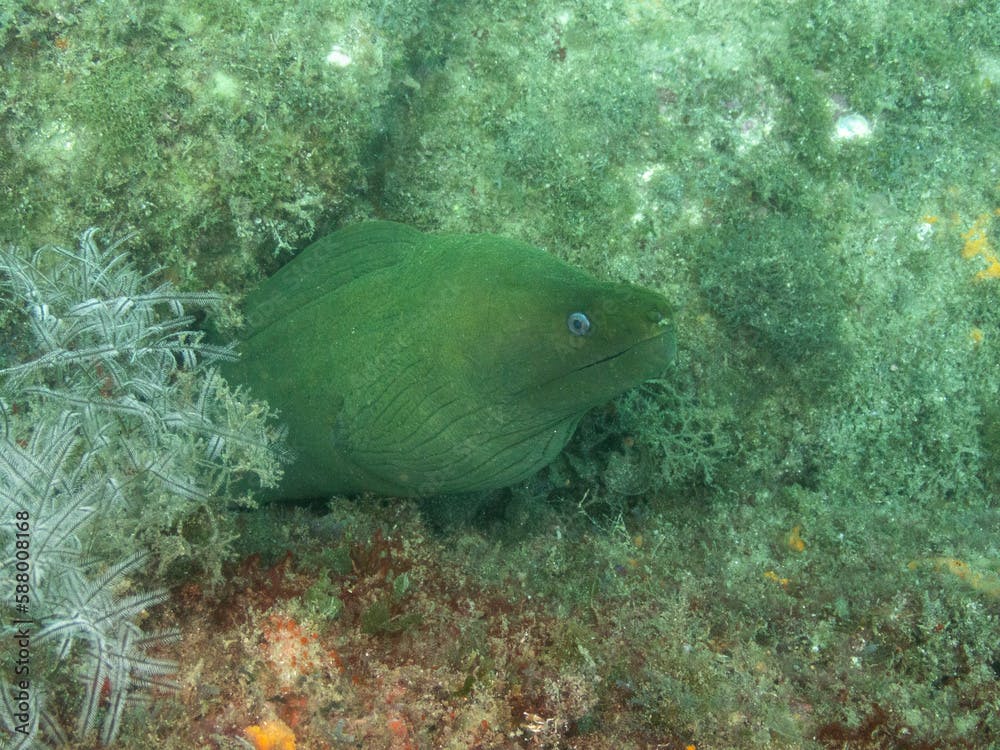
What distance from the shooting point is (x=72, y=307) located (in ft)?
9.39

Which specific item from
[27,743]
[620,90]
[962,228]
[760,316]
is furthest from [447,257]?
[962,228]

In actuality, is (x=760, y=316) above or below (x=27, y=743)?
above

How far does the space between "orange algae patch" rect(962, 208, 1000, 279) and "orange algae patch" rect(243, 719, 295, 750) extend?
4.43 metres

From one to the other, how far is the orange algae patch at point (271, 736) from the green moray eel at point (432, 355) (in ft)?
5.25

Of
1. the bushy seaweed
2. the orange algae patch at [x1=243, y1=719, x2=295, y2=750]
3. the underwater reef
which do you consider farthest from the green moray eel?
the orange algae patch at [x1=243, y1=719, x2=295, y2=750]

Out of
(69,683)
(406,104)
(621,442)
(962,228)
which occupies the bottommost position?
(621,442)

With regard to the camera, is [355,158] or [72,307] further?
[355,158]

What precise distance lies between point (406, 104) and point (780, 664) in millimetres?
3534

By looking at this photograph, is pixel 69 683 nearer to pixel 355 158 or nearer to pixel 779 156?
pixel 355 158

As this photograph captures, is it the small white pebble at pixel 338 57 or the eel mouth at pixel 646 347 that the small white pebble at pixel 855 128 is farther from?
the small white pebble at pixel 338 57

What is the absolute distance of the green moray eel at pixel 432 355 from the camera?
285 centimetres

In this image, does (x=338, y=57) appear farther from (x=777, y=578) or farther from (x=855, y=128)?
(x=777, y=578)

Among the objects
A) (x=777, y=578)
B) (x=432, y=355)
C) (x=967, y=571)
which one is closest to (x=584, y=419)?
(x=432, y=355)

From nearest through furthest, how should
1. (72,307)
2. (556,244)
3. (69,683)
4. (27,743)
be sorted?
1. (27,743)
2. (69,683)
3. (72,307)
4. (556,244)
